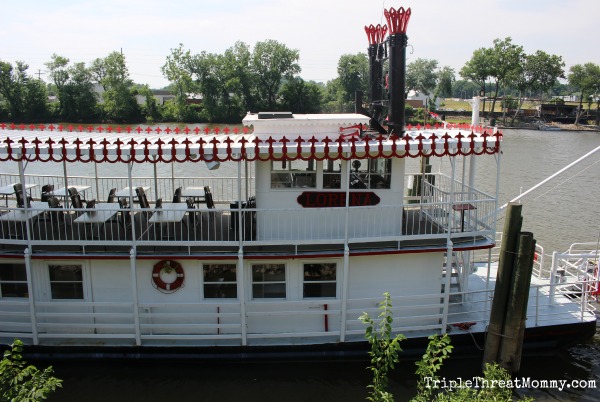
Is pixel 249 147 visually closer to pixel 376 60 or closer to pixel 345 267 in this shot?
pixel 345 267

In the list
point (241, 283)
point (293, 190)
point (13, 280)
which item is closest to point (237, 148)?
point (293, 190)

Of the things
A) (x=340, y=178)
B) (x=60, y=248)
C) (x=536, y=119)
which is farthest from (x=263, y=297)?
(x=536, y=119)

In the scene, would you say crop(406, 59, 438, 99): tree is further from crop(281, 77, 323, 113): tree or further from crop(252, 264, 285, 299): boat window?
crop(252, 264, 285, 299): boat window

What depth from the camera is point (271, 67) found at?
68.8 metres

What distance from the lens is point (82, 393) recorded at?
11055 mm

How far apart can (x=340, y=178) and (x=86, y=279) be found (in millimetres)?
5786

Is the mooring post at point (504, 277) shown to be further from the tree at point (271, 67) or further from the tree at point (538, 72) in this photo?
the tree at point (538, 72)

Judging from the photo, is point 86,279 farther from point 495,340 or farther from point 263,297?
point 495,340

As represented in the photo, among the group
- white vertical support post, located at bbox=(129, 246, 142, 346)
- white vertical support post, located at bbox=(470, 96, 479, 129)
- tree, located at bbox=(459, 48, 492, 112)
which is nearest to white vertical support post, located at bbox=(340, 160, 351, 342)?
white vertical support post, located at bbox=(470, 96, 479, 129)

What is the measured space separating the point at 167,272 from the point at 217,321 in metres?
1.50

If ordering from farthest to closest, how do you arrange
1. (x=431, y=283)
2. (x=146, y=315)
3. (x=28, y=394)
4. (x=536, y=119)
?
(x=536, y=119) → (x=431, y=283) → (x=146, y=315) → (x=28, y=394)

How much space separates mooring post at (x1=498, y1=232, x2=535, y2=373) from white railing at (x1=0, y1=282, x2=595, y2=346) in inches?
25.3

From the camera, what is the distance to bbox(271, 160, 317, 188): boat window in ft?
36.1

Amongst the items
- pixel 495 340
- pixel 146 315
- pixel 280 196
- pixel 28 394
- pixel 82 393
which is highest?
pixel 280 196
